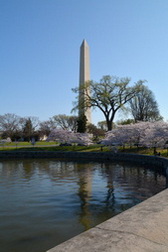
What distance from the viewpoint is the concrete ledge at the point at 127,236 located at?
3283 millimetres

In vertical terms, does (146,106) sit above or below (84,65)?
below

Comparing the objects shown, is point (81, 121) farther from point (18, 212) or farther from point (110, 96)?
point (18, 212)

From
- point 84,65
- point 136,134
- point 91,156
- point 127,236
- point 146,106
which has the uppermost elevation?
point 84,65

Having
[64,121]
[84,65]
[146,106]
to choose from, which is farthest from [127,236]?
[64,121]

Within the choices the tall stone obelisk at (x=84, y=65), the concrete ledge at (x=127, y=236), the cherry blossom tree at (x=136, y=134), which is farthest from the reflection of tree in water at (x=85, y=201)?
the tall stone obelisk at (x=84, y=65)

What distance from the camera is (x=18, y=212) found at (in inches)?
365

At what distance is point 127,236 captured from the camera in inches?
143

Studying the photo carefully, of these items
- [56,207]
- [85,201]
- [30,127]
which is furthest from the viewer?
[30,127]

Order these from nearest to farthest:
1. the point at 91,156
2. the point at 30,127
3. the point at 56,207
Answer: the point at 56,207, the point at 91,156, the point at 30,127

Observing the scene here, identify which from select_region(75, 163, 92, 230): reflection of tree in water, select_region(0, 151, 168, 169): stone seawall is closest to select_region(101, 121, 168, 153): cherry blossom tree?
select_region(0, 151, 168, 169): stone seawall

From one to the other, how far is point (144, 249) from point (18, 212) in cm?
714

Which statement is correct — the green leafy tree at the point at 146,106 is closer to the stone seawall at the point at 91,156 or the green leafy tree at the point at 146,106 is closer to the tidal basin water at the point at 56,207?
the stone seawall at the point at 91,156

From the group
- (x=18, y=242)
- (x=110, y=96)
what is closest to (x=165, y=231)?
(x=18, y=242)

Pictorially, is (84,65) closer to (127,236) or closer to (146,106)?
(146,106)
